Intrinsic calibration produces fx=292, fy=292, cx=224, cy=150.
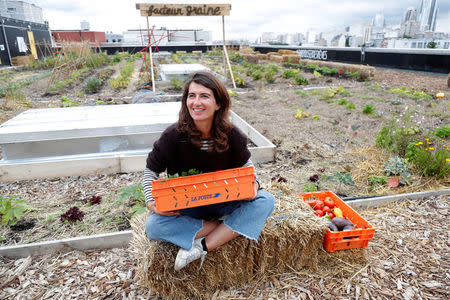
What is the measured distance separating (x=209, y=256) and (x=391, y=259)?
57.1 inches

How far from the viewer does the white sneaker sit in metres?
1.75

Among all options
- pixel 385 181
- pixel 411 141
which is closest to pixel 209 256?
pixel 385 181

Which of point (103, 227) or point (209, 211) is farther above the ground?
point (209, 211)

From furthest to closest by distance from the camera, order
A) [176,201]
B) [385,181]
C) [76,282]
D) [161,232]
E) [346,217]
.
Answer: [385,181] < [346,217] < [76,282] < [161,232] < [176,201]

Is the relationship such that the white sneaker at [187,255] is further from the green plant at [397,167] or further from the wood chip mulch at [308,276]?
the green plant at [397,167]

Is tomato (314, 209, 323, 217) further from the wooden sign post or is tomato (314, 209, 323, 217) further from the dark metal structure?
the dark metal structure

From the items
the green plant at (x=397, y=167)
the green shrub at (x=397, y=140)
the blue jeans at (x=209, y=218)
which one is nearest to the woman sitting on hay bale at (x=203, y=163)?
the blue jeans at (x=209, y=218)

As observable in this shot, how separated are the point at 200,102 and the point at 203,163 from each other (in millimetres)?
415

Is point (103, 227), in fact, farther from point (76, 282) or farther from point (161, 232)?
point (161, 232)

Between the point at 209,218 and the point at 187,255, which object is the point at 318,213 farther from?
the point at 187,255

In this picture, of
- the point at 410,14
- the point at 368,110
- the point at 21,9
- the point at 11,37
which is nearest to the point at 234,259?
the point at 368,110

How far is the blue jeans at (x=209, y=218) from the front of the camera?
1789mm

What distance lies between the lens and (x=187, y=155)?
197 cm

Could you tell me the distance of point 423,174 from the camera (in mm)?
3410
